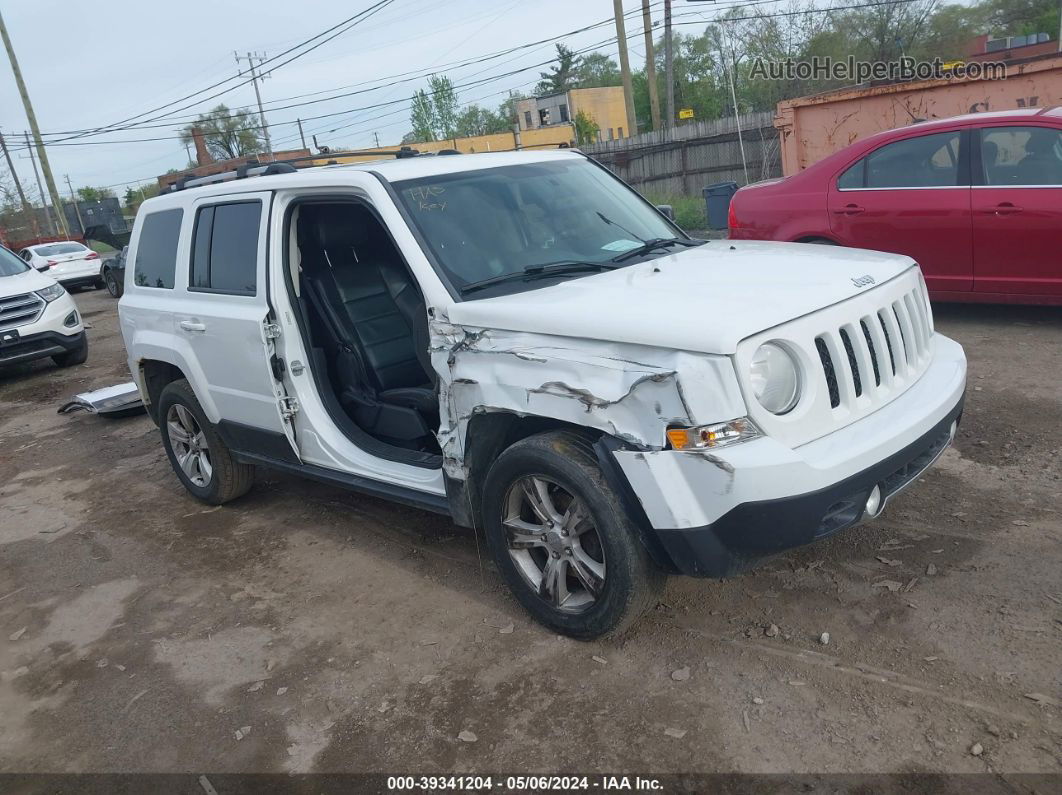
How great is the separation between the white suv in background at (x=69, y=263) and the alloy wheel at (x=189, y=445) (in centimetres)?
1755

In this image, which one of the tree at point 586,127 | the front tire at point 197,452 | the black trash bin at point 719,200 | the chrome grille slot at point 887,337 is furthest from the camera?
the tree at point 586,127

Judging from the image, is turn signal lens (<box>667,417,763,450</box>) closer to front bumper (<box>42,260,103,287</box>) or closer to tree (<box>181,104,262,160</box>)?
front bumper (<box>42,260,103,287</box>)

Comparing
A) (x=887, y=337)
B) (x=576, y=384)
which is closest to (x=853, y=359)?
(x=887, y=337)

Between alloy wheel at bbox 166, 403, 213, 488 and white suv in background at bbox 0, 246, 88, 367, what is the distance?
6.38 metres

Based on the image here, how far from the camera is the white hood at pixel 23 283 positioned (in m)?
10.9

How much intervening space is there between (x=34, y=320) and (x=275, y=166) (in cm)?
771

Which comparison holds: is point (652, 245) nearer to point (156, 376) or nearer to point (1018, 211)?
point (156, 376)

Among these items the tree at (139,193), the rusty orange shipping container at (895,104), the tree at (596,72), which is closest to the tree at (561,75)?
the tree at (596,72)

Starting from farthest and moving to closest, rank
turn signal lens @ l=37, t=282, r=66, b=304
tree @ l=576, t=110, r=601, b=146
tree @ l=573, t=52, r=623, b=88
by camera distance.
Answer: tree @ l=573, t=52, r=623, b=88 < tree @ l=576, t=110, r=601, b=146 < turn signal lens @ l=37, t=282, r=66, b=304

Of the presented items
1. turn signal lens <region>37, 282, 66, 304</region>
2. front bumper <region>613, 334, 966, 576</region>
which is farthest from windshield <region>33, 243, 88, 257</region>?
front bumper <region>613, 334, 966, 576</region>

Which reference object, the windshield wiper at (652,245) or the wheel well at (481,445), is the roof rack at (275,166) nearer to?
the windshield wiper at (652,245)

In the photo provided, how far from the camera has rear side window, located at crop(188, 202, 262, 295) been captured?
4.68 meters

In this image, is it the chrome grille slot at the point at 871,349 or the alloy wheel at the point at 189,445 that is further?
the alloy wheel at the point at 189,445

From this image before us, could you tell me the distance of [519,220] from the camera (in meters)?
4.18
